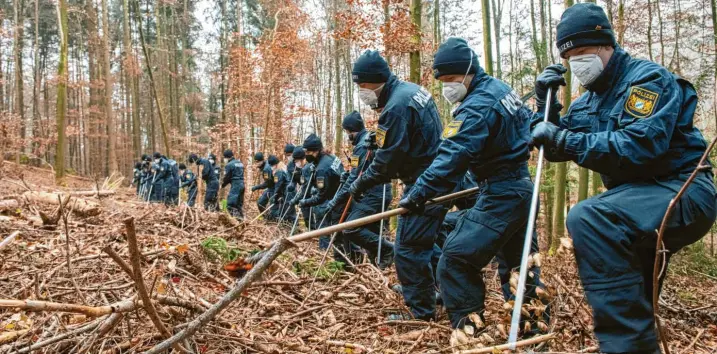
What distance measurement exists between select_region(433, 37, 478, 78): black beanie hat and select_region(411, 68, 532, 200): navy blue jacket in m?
0.16

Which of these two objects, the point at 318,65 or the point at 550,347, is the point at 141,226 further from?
the point at 318,65

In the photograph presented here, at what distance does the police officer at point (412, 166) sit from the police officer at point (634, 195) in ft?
5.36

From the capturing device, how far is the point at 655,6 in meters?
12.6

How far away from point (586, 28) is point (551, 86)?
55 centimetres

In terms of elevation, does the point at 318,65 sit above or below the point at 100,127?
above

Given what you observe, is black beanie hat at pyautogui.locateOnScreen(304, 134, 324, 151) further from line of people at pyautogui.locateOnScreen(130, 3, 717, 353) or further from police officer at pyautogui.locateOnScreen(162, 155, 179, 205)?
police officer at pyautogui.locateOnScreen(162, 155, 179, 205)

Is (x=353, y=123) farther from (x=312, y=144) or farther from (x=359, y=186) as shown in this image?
(x=359, y=186)

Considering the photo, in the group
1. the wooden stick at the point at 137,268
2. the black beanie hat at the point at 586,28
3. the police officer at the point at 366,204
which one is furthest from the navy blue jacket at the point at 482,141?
the police officer at the point at 366,204

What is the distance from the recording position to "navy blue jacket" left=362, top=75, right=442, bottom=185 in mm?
3977

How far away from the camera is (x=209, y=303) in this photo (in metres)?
3.27

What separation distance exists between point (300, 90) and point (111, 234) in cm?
2138

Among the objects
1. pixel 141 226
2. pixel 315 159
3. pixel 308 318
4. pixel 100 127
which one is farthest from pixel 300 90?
pixel 308 318

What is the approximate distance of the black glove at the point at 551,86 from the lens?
2994mm

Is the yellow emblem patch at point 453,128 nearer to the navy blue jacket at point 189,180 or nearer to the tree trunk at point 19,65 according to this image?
the navy blue jacket at point 189,180
